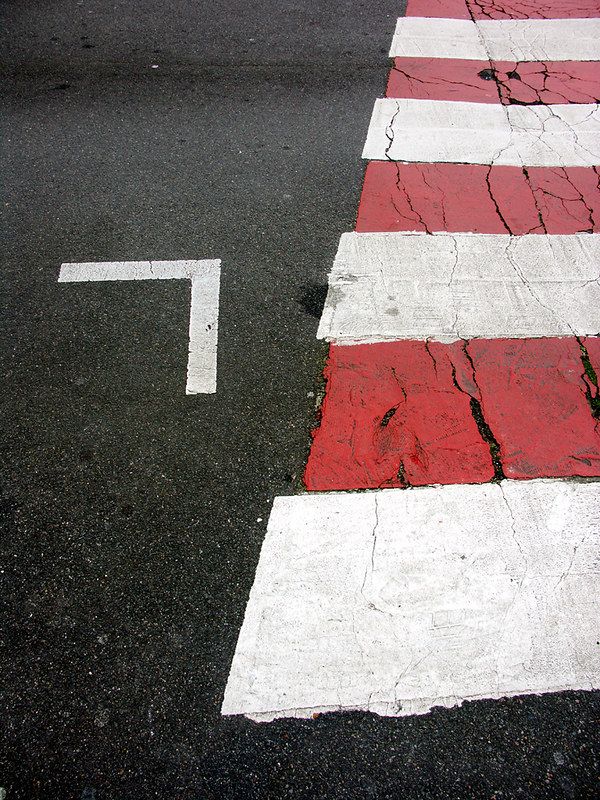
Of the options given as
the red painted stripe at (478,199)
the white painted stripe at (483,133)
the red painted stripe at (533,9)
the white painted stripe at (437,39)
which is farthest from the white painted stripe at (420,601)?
the red painted stripe at (533,9)

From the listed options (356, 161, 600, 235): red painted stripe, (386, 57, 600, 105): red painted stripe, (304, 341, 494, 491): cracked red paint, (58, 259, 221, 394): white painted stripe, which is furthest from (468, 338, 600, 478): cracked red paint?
(386, 57, 600, 105): red painted stripe

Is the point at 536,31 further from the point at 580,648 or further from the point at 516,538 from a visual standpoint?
the point at 580,648

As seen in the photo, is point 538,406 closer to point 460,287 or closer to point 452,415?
point 452,415

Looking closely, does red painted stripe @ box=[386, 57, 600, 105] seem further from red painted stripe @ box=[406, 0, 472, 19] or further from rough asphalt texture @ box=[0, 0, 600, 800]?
red painted stripe @ box=[406, 0, 472, 19]

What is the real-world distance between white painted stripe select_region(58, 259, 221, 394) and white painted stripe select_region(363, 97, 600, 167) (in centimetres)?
202

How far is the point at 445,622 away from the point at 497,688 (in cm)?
34

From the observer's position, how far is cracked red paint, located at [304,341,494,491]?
338cm

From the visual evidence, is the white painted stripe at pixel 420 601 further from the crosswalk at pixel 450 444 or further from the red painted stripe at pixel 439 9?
the red painted stripe at pixel 439 9

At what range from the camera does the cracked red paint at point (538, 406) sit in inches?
135

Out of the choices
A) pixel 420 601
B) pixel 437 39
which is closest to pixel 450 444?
pixel 420 601

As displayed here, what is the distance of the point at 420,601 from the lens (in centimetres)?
294

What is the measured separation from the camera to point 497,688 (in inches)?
107

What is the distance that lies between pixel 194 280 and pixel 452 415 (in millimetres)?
2024

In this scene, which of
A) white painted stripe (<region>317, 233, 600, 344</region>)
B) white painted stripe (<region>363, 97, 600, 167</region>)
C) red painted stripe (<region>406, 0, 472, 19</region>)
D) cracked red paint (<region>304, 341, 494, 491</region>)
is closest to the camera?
cracked red paint (<region>304, 341, 494, 491</region>)
